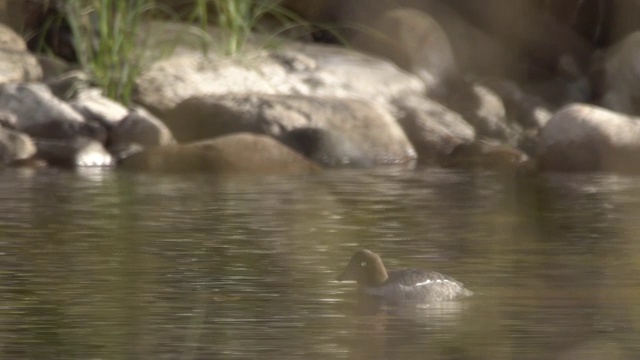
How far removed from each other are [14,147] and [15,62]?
1.87m

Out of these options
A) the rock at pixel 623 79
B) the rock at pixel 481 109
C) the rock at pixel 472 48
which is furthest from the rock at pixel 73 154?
the rock at pixel 623 79

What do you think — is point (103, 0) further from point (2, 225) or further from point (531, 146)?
point (2, 225)

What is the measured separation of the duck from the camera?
6539 millimetres

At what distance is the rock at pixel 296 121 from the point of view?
14844 mm

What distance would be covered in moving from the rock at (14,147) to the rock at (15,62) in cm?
145

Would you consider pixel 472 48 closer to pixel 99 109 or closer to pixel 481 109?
pixel 481 109

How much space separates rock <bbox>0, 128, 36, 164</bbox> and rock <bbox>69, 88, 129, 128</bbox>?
2.40 ft

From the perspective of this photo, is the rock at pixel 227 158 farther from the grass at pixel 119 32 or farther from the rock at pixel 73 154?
the grass at pixel 119 32

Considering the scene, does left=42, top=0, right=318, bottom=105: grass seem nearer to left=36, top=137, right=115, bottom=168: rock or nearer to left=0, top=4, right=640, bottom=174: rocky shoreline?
left=0, top=4, right=640, bottom=174: rocky shoreline

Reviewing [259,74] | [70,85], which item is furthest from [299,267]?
[259,74]

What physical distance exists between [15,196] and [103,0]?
15.9 ft

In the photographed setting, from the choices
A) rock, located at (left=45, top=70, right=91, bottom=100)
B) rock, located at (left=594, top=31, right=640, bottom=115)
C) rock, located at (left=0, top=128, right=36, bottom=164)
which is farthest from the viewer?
rock, located at (left=594, top=31, right=640, bottom=115)

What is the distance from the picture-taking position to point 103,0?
15.2m

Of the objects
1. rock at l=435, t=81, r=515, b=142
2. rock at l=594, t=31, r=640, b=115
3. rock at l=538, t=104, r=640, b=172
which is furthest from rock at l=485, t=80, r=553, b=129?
rock at l=538, t=104, r=640, b=172
